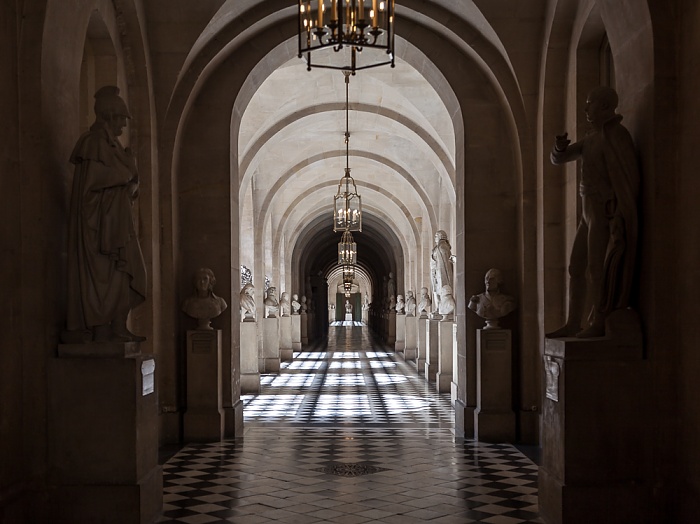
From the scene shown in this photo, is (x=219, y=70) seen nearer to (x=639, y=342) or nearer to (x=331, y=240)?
(x=639, y=342)

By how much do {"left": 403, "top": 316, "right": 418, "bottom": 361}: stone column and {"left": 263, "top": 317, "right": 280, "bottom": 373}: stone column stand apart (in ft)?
17.8

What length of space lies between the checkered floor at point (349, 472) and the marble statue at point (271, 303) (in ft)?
24.1

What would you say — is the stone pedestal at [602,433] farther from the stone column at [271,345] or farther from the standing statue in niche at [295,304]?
the standing statue in niche at [295,304]

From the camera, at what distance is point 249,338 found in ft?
52.1

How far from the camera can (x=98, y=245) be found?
19.7 ft

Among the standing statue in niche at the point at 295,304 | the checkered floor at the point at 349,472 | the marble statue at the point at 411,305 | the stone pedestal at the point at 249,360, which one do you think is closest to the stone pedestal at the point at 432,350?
the checkered floor at the point at 349,472

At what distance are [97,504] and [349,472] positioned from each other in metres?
2.72

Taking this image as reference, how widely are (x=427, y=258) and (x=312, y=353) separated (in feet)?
27.5

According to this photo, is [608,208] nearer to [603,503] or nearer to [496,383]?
[603,503]

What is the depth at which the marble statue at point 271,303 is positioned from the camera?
67.7ft

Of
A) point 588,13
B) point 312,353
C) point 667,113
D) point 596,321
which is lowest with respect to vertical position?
point 312,353

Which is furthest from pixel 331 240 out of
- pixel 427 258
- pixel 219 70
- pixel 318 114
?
pixel 219 70

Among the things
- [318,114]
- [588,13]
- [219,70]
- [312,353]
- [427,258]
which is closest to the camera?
[588,13]

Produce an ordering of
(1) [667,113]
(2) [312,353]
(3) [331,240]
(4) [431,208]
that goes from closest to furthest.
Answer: (1) [667,113]
(4) [431,208]
(2) [312,353]
(3) [331,240]
